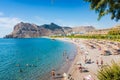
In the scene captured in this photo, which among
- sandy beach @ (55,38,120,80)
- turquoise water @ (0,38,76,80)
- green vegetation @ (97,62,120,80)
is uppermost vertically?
green vegetation @ (97,62,120,80)

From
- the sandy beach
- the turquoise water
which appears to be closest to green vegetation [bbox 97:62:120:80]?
the sandy beach

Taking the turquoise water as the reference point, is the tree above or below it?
above

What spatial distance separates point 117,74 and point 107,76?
0.52 m

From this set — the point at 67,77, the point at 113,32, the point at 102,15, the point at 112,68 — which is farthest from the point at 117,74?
the point at 113,32

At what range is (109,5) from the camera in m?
13.5

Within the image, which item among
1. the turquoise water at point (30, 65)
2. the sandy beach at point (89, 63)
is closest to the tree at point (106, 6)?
the sandy beach at point (89, 63)

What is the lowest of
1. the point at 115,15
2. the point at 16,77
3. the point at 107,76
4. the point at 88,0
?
the point at 16,77

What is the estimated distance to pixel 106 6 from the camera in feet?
45.7

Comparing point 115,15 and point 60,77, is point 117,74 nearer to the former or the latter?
point 115,15

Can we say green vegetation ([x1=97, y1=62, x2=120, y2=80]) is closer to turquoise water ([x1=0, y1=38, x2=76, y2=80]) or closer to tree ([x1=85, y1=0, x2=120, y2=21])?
tree ([x1=85, y1=0, x2=120, y2=21])

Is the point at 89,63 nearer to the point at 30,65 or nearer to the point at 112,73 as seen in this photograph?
the point at 30,65

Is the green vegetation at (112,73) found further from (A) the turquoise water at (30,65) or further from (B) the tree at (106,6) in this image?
(A) the turquoise water at (30,65)

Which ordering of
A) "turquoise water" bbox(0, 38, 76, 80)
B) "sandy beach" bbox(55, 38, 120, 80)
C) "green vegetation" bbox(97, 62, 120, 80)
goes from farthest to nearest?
"turquoise water" bbox(0, 38, 76, 80) → "sandy beach" bbox(55, 38, 120, 80) → "green vegetation" bbox(97, 62, 120, 80)

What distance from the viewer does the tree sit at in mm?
13031
